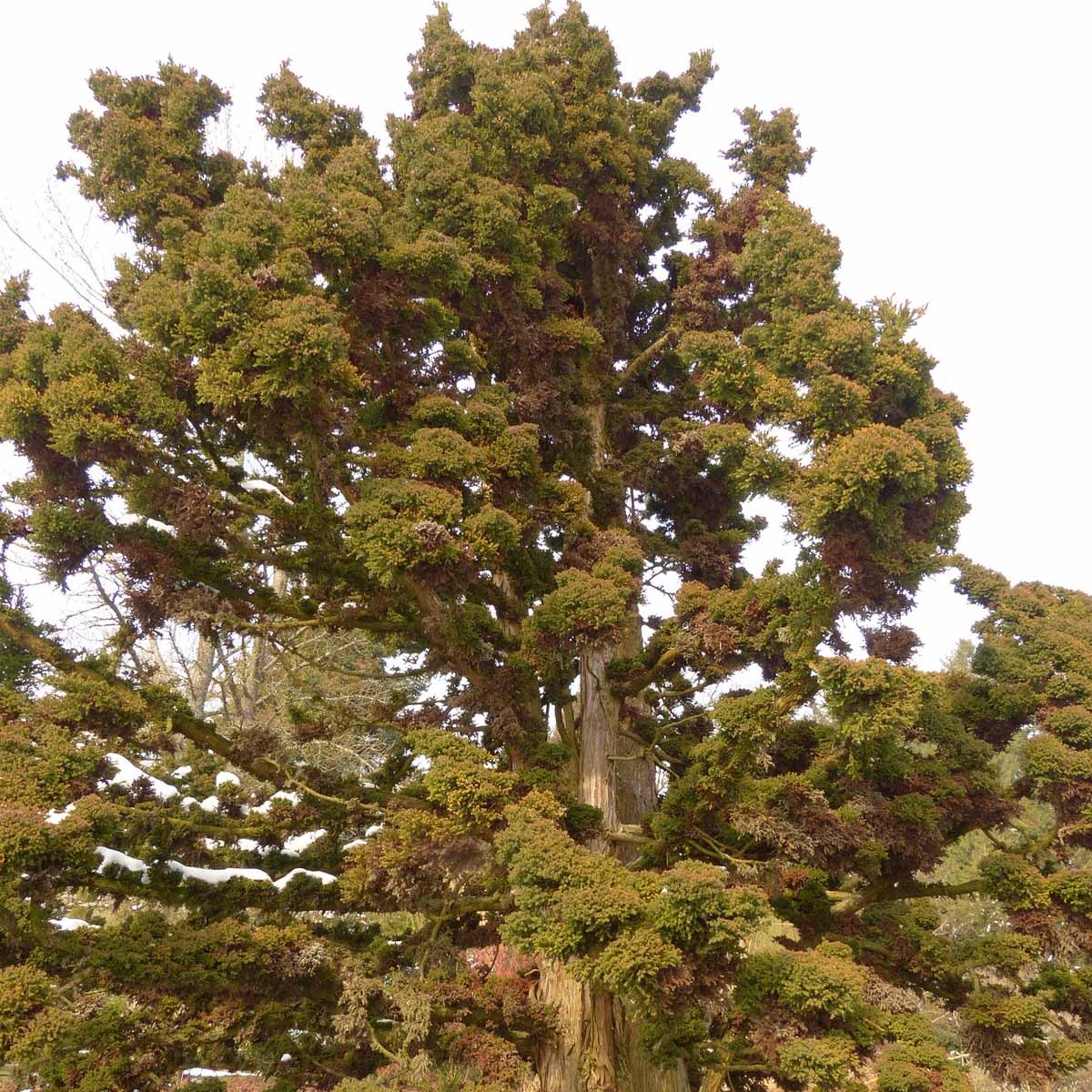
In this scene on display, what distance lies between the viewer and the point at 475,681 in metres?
7.41

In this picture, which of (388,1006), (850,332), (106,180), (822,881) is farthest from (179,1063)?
(106,180)

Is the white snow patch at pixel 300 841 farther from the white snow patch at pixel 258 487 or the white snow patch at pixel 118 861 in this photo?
the white snow patch at pixel 258 487

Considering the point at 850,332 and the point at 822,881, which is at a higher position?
the point at 850,332

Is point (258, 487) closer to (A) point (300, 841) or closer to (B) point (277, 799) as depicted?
(B) point (277, 799)

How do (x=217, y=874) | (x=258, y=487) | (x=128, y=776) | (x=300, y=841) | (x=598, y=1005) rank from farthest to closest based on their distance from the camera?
1. (x=258, y=487)
2. (x=300, y=841)
3. (x=598, y=1005)
4. (x=217, y=874)
5. (x=128, y=776)

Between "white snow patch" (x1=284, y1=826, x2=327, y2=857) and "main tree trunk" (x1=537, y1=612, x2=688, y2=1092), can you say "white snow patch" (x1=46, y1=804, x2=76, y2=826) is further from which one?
"main tree trunk" (x1=537, y1=612, x2=688, y2=1092)

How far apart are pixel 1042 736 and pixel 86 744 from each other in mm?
7663

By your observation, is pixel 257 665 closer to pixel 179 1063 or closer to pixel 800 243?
pixel 179 1063

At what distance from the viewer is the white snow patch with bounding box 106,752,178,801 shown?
6.51 meters

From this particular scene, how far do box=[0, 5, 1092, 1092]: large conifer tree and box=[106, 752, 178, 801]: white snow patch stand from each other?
0.07 meters

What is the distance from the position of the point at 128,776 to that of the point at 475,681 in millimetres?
2854

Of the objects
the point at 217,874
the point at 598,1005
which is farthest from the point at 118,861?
the point at 598,1005

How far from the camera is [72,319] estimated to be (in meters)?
6.61

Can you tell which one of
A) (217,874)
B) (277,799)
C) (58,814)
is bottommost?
(58,814)
